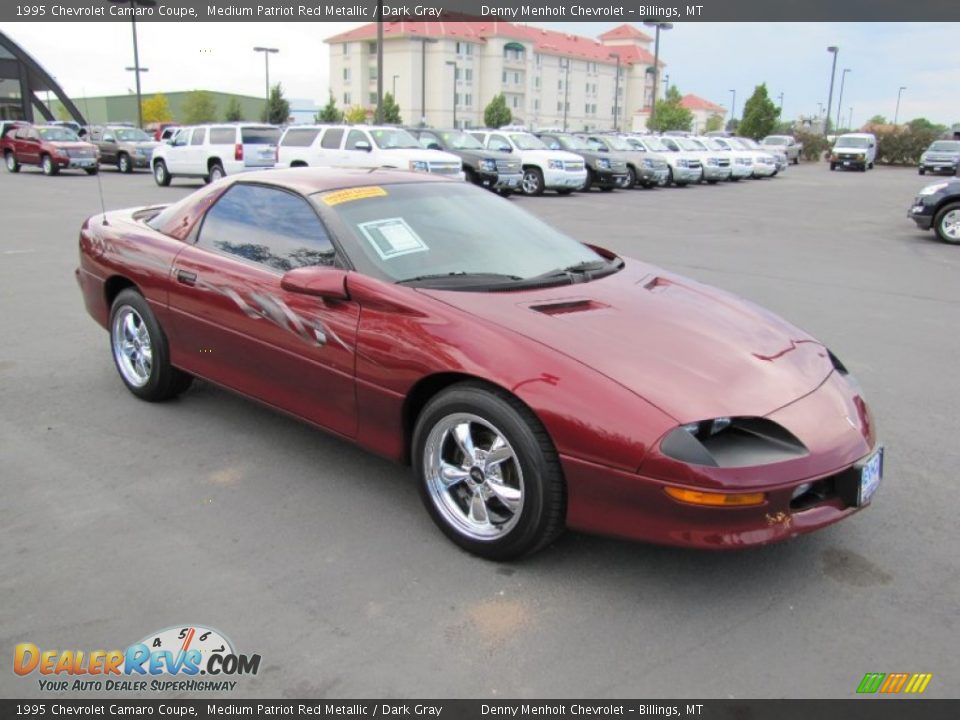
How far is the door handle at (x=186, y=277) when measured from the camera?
424 centimetres

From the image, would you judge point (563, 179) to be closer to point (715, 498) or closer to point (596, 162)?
point (596, 162)

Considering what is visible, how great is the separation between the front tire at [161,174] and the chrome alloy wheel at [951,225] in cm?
1924

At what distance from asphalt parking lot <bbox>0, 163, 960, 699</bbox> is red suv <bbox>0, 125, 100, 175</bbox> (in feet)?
77.7

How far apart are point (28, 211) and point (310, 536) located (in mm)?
14829

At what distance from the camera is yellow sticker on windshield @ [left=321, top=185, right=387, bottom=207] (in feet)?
12.7

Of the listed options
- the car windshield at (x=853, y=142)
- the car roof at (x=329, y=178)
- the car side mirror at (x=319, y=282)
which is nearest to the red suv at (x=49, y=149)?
the car roof at (x=329, y=178)

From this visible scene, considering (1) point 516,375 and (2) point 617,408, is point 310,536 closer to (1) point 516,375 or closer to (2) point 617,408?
(1) point 516,375

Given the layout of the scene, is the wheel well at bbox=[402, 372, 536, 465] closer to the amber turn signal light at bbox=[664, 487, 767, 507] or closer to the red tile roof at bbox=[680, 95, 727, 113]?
the amber turn signal light at bbox=[664, 487, 767, 507]

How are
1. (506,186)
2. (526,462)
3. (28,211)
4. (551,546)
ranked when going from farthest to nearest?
1. (506,186)
2. (28,211)
3. (551,546)
4. (526,462)

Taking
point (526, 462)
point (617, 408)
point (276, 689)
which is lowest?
point (276, 689)

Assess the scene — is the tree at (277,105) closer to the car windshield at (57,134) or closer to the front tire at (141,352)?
the car windshield at (57,134)
